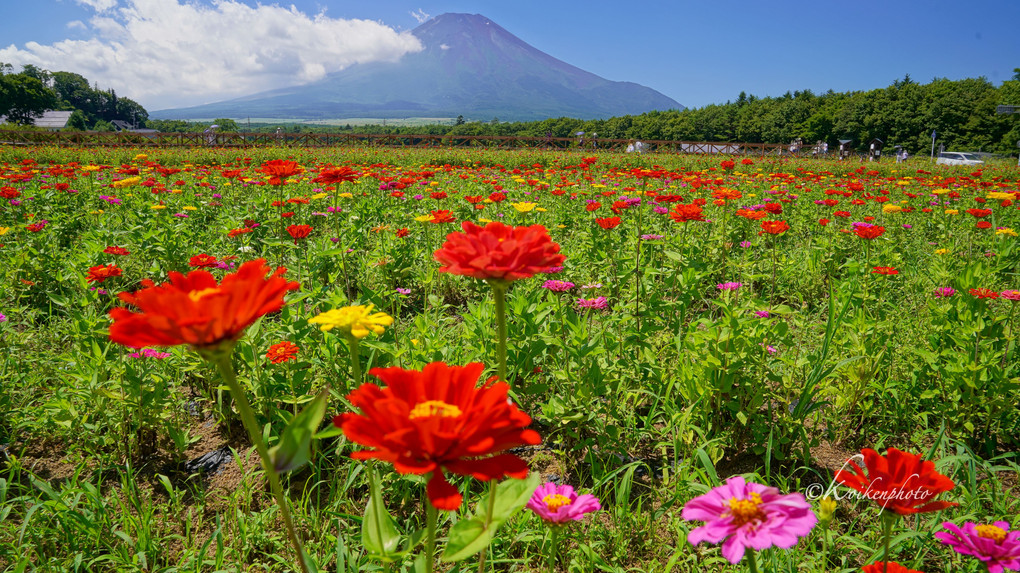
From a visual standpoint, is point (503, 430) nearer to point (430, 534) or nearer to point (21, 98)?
point (430, 534)

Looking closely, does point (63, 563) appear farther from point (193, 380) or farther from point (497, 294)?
point (497, 294)

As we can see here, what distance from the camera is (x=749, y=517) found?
807 millimetres

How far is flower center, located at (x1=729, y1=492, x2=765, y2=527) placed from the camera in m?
0.80

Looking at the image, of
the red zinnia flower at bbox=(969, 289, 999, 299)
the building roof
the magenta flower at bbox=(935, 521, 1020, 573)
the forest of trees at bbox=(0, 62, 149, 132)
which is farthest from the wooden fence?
the building roof

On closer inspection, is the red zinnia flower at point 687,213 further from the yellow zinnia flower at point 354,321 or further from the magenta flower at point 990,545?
the yellow zinnia flower at point 354,321

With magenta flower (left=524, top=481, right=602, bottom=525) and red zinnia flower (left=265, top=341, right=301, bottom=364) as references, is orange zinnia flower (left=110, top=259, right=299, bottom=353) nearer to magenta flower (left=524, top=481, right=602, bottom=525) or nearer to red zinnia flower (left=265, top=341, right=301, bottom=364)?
magenta flower (left=524, top=481, right=602, bottom=525)

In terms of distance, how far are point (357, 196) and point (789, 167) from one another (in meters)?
13.1

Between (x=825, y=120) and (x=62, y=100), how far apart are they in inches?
5503

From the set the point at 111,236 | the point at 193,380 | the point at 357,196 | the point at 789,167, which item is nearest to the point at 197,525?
the point at 193,380

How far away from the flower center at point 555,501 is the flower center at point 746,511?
38cm

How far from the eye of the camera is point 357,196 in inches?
257

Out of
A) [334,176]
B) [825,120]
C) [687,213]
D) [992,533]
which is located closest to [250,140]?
[334,176]

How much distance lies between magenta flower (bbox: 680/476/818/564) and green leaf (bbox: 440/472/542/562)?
0.27 m

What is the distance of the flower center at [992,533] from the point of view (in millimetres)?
949
